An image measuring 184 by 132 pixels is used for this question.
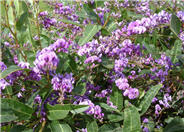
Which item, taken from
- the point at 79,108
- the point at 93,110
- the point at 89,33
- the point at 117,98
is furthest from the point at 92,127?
the point at 89,33

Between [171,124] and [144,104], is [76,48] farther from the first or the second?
[171,124]

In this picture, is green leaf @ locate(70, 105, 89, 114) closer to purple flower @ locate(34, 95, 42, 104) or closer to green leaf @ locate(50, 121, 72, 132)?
green leaf @ locate(50, 121, 72, 132)

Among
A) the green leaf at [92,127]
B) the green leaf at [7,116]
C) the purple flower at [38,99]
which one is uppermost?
the green leaf at [7,116]

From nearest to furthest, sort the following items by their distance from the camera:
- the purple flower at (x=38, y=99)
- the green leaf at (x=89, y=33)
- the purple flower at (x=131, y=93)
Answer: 1. the purple flower at (x=38, y=99)
2. the purple flower at (x=131, y=93)
3. the green leaf at (x=89, y=33)

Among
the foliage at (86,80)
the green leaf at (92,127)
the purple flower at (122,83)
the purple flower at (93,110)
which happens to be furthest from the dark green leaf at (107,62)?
the green leaf at (92,127)

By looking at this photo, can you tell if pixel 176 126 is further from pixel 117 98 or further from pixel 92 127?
pixel 92 127

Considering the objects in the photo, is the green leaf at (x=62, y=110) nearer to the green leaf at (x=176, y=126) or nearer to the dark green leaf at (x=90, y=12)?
the green leaf at (x=176, y=126)

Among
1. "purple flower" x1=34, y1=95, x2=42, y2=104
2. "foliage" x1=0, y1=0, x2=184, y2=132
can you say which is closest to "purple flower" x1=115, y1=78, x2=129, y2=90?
"foliage" x1=0, y1=0, x2=184, y2=132
